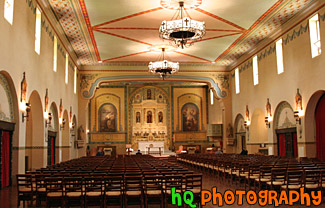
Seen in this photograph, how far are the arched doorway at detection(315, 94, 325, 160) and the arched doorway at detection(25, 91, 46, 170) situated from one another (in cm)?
1255

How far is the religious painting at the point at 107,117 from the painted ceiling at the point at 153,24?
10.6 m

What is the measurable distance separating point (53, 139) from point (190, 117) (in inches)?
756

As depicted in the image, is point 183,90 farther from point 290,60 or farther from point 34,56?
point 34,56

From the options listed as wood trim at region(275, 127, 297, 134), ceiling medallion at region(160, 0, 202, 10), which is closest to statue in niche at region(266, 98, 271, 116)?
wood trim at region(275, 127, 297, 134)

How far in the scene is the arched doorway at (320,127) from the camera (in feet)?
51.7

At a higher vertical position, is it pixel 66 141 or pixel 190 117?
pixel 190 117

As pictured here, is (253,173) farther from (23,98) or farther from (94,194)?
(23,98)

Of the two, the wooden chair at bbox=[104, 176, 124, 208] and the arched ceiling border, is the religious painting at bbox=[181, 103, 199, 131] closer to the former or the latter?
the arched ceiling border

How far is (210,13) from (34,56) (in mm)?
8286

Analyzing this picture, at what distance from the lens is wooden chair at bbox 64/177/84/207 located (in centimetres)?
723

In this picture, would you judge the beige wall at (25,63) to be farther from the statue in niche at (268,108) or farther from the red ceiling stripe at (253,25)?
the statue in niche at (268,108)

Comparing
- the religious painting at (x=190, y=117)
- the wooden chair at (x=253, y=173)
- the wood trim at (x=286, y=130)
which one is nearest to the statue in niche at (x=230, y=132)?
the wood trim at (x=286, y=130)

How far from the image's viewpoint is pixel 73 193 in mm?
7531

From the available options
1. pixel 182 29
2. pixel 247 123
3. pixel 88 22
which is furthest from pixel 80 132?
pixel 182 29
